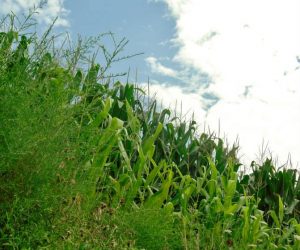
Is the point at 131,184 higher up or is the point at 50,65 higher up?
the point at 50,65

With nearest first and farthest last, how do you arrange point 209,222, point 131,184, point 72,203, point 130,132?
1. point 72,203
2. point 131,184
3. point 209,222
4. point 130,132

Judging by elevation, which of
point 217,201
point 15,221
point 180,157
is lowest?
point 15,221

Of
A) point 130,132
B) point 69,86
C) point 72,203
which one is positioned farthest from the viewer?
point 130,132

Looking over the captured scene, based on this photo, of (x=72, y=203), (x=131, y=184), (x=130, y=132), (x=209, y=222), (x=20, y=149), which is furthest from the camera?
(x=130, y=132)

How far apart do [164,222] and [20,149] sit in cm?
127

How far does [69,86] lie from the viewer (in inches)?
165

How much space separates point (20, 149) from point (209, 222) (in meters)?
2.13

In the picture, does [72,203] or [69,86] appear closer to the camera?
[72,203]

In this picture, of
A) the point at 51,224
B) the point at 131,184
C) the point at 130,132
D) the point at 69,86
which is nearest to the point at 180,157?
the point at 130,132

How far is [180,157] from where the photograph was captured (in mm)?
6141

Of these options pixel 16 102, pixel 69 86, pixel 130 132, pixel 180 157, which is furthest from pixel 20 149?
pixel 180 157

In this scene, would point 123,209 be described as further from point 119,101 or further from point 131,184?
point 119,101

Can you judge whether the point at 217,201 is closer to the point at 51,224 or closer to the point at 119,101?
the point at 119,101

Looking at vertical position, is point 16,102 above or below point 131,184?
above
